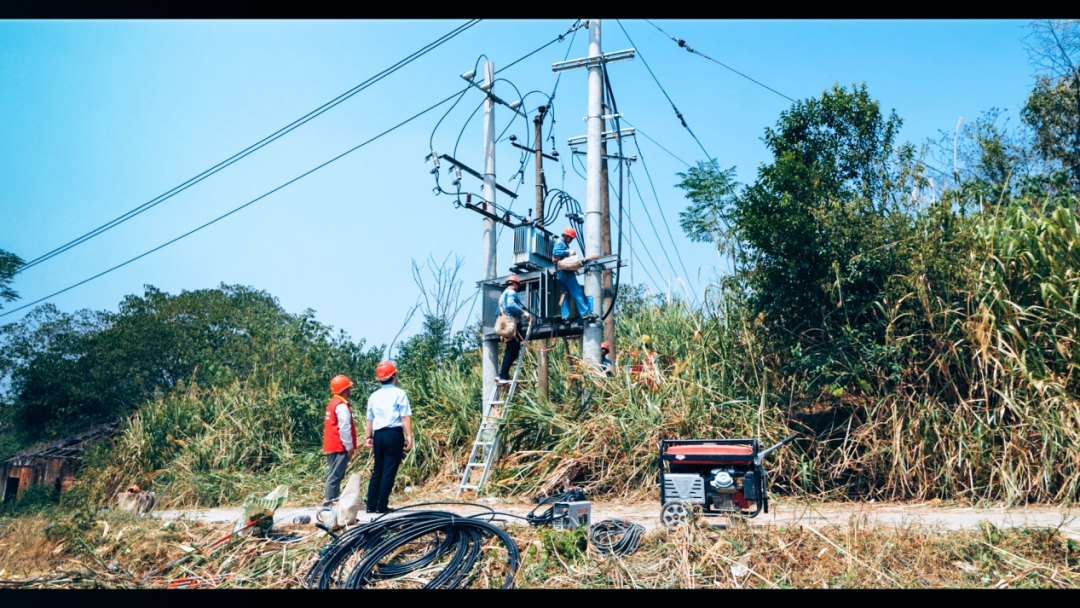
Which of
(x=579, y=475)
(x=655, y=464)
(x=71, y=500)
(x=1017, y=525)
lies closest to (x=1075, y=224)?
(x=1017, y=525)

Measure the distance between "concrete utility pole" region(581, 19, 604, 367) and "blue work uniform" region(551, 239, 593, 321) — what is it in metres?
0.13

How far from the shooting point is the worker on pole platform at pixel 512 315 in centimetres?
1124

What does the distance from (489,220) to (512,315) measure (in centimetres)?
204

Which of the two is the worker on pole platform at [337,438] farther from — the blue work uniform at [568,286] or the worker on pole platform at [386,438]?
the blue work uniform at [568,286]

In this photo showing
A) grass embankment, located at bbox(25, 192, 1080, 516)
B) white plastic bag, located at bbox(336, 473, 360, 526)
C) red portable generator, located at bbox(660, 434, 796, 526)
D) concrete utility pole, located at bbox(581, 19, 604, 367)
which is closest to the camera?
red portable generator, located at bbox(660, 434, 796, 526)

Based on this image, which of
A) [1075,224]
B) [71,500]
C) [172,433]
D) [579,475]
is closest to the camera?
Answer: [1075,224]

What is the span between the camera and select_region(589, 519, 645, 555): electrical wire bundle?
6.27 metres

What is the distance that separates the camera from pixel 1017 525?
6.50 meters

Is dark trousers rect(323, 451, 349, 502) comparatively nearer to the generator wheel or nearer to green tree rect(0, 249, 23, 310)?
the generator wheel

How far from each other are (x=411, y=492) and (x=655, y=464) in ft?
11.4

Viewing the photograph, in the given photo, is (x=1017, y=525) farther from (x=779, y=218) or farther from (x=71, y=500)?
(x=71, y=500)

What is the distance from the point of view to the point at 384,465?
27.1ft

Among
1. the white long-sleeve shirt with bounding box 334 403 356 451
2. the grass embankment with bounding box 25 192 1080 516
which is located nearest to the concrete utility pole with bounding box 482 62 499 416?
the grass embankment with bounding box 25 192 1080 516

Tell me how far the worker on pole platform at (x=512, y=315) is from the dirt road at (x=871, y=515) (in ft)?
8.21
